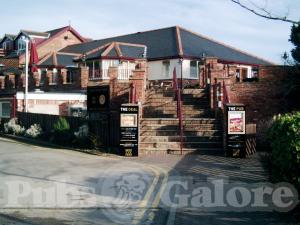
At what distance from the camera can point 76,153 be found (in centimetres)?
1627

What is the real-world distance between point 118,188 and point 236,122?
644 cm

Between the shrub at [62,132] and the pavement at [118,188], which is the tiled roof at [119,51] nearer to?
the shrub at [62,132]

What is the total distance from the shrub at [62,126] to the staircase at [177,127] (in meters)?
3.28

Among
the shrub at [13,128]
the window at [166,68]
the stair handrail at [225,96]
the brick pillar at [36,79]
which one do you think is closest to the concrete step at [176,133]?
the stair handrail at [225,96]

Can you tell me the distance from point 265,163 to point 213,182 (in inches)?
77.6

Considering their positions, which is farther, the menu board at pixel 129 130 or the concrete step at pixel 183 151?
the concrete step at pixel 183 151

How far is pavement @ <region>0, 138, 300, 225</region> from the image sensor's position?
7625 millimetres

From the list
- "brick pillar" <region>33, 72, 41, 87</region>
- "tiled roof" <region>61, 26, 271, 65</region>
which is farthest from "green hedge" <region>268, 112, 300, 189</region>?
"brick pillar" <region>33, 72, 41, 87</region>

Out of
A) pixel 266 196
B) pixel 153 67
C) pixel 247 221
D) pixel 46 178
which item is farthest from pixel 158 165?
pixel 153 67

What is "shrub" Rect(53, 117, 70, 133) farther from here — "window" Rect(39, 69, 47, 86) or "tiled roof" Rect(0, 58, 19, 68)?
"tiled roof" Rect(0, 58, 19, 68)

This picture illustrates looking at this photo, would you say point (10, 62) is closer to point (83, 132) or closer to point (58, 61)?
point (58, 61)

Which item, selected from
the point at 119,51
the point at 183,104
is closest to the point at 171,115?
the point at 183,104

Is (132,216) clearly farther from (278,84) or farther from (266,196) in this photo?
(278,84)

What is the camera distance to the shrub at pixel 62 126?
18984mm
